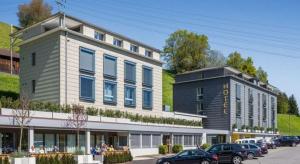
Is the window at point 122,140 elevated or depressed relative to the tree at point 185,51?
depressed

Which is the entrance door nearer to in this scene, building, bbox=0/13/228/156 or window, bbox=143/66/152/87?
building, bbox=0/13/228/156

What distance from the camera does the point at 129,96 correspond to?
5297 centimetres

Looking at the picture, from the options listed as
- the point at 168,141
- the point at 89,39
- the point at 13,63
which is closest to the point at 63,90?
the point at 89,39

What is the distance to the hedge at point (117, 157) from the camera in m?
37.5

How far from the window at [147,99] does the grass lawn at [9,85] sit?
61.0 feet

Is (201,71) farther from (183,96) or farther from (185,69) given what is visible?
(185,69)

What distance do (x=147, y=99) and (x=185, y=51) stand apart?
69417 millimetres

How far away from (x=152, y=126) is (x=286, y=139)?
32.0m

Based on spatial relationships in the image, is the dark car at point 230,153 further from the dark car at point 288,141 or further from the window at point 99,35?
the dark car at point 288,141

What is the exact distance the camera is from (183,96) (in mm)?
82188

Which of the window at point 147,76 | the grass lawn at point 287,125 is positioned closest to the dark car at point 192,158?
the window at point 147,76

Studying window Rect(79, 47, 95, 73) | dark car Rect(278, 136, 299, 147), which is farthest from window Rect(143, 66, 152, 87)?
dark car Rect(278, 136, 299, 147)

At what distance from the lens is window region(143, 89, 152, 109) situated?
55.8 meters

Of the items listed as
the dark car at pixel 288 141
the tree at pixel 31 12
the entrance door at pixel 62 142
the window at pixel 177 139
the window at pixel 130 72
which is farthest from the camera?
the tree at pixel 31 12
